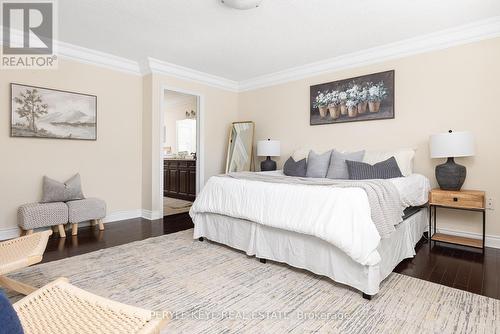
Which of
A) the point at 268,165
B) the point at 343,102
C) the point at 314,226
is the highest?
the point at 343,102

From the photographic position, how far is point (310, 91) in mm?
4484

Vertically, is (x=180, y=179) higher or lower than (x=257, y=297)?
higher

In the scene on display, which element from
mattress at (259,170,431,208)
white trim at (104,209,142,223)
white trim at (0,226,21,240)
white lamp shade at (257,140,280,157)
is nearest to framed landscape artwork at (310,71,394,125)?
white lamp shade at (257,140,280,157)

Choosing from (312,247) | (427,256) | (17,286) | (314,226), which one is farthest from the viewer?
(427,256)

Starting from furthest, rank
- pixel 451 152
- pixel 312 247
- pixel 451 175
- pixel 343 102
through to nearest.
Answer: pixel 343 102 < pixel 451 175 < pixel 451 152 < pixel 312 247

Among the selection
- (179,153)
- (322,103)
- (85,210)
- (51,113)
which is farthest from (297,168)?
(179,153)

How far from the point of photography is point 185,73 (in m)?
4.65

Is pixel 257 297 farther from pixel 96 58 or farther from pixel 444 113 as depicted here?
pixel 96 58

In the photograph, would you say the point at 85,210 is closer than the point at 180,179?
Yes

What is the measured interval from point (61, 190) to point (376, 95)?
435 cm

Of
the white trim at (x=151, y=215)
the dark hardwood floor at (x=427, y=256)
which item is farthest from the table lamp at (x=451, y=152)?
the white trim at (x=151, y=215)

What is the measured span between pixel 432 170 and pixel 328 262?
2199 millimetres

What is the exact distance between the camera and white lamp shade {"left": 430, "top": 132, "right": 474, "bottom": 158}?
2.84 m

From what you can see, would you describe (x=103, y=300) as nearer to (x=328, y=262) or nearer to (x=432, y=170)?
(x=328, y=262)
